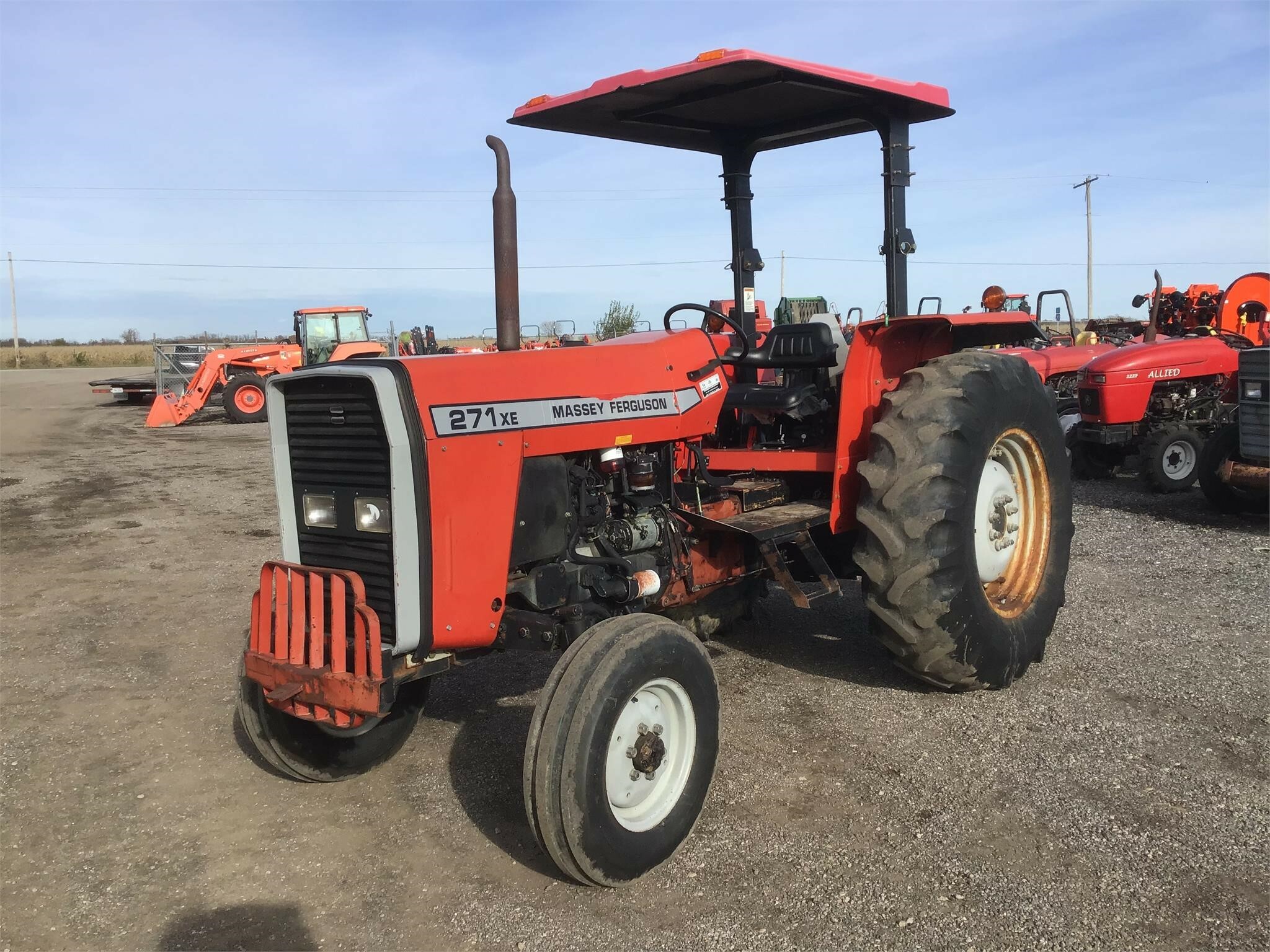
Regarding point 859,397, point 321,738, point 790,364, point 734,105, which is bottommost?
point 321,738

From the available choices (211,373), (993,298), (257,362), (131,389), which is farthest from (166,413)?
Answer: (993,298)

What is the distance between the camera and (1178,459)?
28.5ft

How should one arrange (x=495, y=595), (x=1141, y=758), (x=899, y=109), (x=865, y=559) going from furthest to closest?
(x=899, y=109), (x=865, y=559), (x=1141, y=758), (x=495, y=595)

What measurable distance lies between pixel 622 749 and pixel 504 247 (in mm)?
1516

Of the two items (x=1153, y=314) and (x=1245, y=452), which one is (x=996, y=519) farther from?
(x=1153, y=314)

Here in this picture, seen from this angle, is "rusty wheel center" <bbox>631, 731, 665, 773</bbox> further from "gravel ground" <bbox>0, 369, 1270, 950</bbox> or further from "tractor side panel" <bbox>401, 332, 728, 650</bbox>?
"tractor side panel" <bbox>401, 332, 728, 650</bbox>

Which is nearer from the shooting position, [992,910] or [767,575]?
[992,910]

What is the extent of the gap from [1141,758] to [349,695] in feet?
8.71

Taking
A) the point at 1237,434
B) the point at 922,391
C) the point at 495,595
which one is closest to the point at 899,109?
the point at 922,391

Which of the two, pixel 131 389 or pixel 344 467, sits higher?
pixel 131 389

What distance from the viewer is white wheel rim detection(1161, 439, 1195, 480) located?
8609 mm

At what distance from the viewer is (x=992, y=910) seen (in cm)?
263

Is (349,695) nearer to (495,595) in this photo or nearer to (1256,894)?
(495,595)

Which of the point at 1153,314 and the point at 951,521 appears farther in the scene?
the point at 1153,314
